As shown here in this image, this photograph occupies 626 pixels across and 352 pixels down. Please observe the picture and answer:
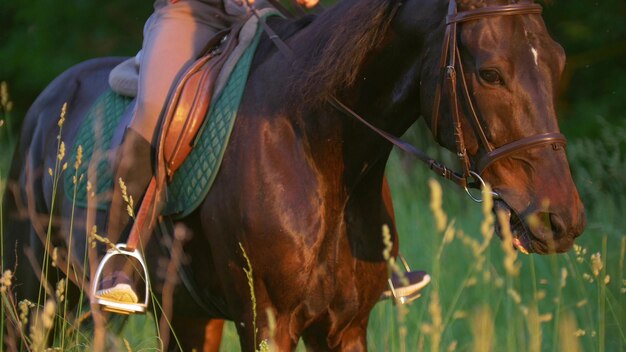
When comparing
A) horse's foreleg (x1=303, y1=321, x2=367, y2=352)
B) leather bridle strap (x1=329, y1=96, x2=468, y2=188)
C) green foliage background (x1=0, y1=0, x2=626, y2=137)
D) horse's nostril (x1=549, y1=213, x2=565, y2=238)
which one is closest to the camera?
horse's nostril (x1=549, y1=213, x2=565, y2=238)

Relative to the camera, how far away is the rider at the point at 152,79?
3979mm

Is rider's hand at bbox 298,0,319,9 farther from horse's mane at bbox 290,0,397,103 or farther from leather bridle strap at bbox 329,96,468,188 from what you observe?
leather bridle strap at bbox 329,96,468,188

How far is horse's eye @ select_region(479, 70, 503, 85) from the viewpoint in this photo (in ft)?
10.3

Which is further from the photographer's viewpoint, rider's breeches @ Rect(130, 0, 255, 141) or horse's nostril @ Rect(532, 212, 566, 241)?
rider's breeches @ Rect(130, 0, 255, 141)

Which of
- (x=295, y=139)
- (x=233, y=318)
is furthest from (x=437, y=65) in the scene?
(x=233, y=318)

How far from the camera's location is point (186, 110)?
391 cm

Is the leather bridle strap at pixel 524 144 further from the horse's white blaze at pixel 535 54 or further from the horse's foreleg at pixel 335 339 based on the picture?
the horse's foreleg at pixel 335 339

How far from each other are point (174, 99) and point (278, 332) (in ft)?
3.06

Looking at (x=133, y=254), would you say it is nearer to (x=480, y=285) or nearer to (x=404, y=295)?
(x=404, y=295)

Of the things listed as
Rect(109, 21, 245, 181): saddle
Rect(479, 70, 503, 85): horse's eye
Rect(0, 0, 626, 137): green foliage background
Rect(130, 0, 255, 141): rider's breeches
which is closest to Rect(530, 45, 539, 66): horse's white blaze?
Rect(479, 70, 503, 85): horse's eye

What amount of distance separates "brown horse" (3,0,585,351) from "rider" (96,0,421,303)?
26 cm

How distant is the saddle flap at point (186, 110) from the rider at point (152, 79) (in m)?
0.08

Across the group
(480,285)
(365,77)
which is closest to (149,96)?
(365,77)

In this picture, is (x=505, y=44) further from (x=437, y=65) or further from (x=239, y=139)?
(x=239, y=139)
